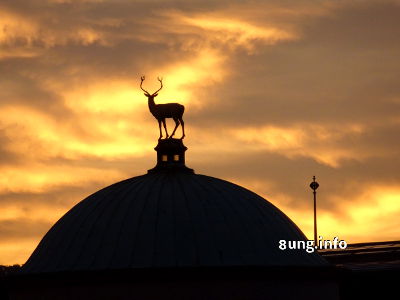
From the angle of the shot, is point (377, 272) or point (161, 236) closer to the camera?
point (161, 236)

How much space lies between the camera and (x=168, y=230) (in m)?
52.8

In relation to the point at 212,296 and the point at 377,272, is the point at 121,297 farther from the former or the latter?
the point at 377,272

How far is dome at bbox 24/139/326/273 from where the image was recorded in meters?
52.3

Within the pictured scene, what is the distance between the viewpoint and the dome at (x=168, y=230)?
52281 mm

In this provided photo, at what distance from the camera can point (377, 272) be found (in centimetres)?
7612

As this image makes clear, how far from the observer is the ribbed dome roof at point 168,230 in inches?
2058

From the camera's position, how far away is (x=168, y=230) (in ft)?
173

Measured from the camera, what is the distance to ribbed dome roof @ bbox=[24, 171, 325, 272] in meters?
52.3

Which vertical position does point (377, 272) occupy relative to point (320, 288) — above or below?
above

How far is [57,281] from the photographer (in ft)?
173

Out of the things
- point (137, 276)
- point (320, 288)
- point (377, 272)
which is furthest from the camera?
point (377, 272)

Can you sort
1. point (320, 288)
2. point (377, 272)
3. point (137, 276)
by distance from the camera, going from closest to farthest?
point (137, 276)
point (320, 288)
point (377, 272)

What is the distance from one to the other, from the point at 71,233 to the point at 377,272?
2597 cm

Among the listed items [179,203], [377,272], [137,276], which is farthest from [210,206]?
[377,272]
